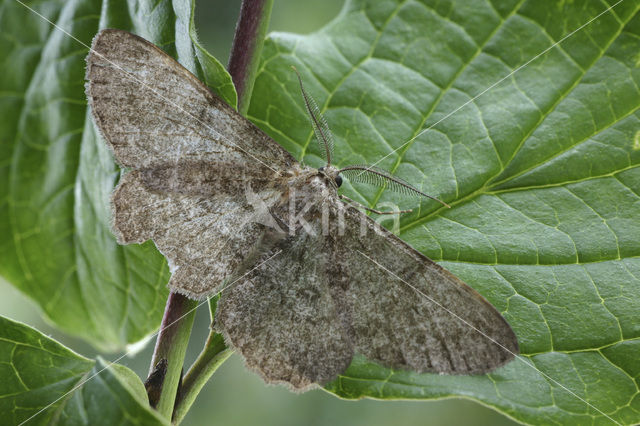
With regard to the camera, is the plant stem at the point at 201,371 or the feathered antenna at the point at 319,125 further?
the feathered antenna at the point at 319,125

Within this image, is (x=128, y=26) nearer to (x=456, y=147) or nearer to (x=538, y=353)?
(x=456, y=147)

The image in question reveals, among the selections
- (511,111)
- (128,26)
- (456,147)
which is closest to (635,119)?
(511,111)

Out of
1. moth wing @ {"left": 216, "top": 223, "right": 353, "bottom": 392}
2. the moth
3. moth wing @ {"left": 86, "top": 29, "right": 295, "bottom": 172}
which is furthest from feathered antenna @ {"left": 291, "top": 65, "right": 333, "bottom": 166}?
moth wing @ {"left": 216, "top": 223, "right": 353, "bottom": 392}

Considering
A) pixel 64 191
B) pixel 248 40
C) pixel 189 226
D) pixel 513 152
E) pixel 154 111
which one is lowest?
pixel 64 191

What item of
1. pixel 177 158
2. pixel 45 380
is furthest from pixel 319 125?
pixel 45 380

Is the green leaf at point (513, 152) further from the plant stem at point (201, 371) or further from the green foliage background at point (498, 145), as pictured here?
the plant stem at point (201, 371)

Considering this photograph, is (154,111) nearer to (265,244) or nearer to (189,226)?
(189,226)

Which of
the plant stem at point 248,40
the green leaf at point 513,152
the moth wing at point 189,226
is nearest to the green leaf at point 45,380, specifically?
the moth wing at point 189,226
